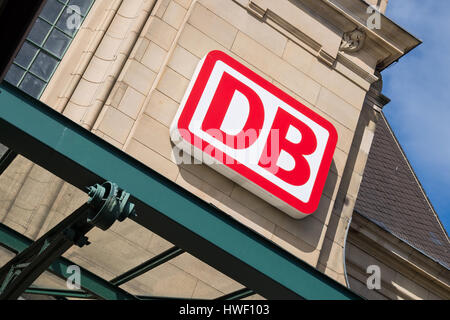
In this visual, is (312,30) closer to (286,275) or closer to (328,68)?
(328,68)

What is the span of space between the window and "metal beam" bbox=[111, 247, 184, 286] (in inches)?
236

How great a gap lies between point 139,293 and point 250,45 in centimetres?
666

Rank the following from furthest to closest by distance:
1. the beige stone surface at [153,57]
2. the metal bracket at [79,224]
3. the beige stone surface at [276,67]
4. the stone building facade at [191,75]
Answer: the beige stone surface at [276,67]
the beige stone surface at [153,57]
the stone building facade at [191,75]
the metal bracket at [79,224]

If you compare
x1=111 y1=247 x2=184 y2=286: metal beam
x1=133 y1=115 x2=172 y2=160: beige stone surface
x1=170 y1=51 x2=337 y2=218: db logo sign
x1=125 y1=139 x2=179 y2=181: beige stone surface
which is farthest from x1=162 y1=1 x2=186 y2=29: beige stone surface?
x1=111 y1=247 x2=184 y2=286: metal beam

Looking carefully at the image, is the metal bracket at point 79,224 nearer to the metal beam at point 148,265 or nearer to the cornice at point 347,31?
the metal beam at point 148,265

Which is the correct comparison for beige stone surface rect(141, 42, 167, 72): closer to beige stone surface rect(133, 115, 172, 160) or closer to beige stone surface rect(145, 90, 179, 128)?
beige stone surface rect(145, 90, 179, 128)

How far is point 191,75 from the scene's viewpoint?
1404 centimetres

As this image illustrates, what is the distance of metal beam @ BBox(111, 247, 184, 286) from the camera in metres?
8.64

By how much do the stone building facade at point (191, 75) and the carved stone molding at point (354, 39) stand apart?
0.02 metres

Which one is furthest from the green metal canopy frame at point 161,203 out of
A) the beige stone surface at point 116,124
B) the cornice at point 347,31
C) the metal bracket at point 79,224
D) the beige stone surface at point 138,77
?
the cornice at point 347,31

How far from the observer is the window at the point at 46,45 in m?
14.4

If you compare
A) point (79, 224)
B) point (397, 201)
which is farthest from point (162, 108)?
point (397, 201)

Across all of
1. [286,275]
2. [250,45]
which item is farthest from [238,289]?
[250,45]

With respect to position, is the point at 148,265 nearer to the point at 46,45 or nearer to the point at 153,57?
the point at 153,57
